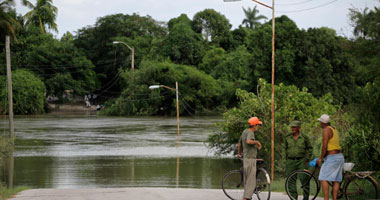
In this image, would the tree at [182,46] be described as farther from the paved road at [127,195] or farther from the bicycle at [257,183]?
the bicycle at [257,183]

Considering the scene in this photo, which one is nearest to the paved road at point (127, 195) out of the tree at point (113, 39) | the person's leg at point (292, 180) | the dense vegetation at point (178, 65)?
the person's leg at point (292, 180)

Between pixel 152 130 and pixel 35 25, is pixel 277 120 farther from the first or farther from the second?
pixel 35 25

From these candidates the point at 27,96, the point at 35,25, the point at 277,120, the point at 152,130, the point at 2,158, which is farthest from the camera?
the point at 35,25

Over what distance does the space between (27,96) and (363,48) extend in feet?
217

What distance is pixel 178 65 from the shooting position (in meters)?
78.4

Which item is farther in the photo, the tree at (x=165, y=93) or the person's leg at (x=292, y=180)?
the tree at (x=165, y=93)

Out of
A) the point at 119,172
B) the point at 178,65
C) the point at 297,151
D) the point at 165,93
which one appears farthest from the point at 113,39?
the point at 297,151

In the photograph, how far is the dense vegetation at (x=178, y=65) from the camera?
200 ft

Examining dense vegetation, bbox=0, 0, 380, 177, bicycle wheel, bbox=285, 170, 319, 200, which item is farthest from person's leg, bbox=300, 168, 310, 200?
dense vegetation, bbox=0, 0, 380, 177

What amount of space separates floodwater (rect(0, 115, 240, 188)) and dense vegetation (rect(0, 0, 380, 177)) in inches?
106

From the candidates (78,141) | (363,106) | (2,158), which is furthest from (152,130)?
(363,106)

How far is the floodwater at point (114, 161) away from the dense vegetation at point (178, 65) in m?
2.70

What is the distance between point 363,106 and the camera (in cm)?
1254

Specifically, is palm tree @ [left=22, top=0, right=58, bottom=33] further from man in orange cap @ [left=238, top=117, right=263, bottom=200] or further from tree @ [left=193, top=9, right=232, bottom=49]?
man in orange cap @ [left=238, top=117, right=263, bottom=200]
